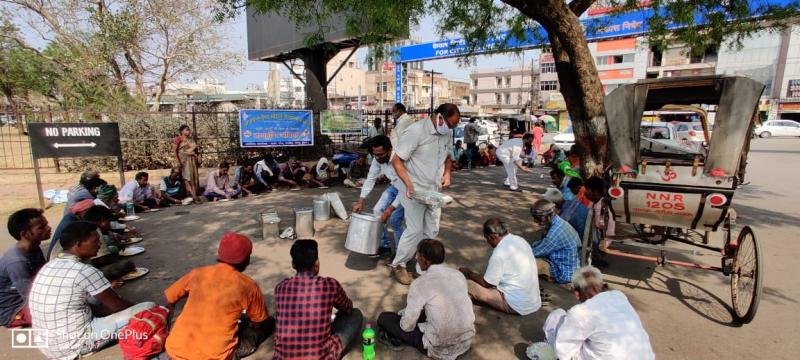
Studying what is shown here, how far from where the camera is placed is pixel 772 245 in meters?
5.98

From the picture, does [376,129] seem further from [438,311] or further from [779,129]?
[779,129]

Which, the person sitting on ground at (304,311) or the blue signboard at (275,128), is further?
the blue signboard at (275,128)

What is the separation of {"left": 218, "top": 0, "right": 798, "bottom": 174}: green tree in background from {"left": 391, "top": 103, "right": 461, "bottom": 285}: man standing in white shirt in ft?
9.34

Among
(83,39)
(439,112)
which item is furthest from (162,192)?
(83,39)

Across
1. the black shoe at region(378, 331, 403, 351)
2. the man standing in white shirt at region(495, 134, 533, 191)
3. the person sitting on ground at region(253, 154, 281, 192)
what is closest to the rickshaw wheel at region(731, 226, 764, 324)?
the black shoe at region(378, 331, 403, 351)

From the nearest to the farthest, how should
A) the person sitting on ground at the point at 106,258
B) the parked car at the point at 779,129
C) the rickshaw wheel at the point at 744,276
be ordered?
1. the rickshaw wheel at the point at 744,276
2. the person sitting on ground at the point at 106,258
3. the parked car at the point at 779,129

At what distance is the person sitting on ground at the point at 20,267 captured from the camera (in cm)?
340

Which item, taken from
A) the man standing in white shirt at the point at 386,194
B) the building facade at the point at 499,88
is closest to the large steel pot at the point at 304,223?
the man standing in white shirt at the point at 386,194

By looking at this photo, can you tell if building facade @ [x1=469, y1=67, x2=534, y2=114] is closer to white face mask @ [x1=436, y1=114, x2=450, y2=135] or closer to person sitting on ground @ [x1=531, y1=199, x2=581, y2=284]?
person sitting on ground @ [x1=531, y1=199, x2=581, y2=284]

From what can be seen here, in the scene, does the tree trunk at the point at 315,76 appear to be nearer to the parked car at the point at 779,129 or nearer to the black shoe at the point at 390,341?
the black shoe at the point at 390,341

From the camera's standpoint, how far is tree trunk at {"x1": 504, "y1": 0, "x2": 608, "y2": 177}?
596cm

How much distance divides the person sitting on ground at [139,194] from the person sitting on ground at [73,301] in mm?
5114

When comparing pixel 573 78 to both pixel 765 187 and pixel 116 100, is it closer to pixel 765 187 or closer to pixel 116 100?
pixel 765 187

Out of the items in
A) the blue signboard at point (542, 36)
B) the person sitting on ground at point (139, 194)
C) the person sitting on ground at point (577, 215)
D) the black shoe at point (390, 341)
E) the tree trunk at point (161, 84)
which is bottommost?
the black shoe at point (390, 341)
